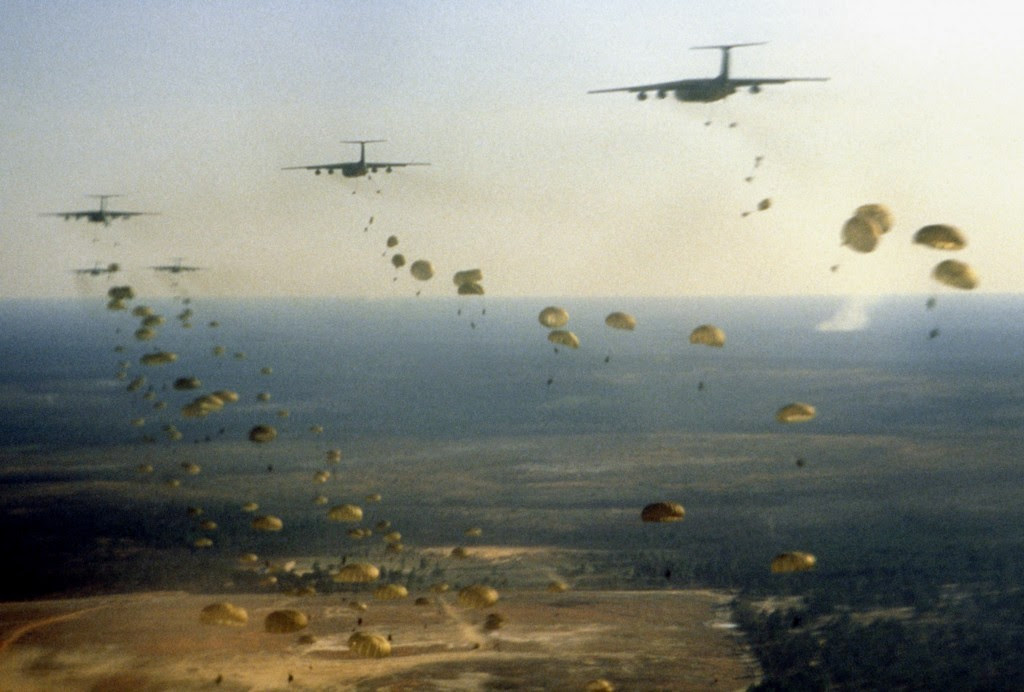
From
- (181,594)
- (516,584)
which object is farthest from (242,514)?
(516,584)

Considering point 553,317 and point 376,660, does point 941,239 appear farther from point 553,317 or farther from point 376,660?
point 376,660

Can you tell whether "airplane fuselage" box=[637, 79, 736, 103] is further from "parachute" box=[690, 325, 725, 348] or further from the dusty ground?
the dusty ground

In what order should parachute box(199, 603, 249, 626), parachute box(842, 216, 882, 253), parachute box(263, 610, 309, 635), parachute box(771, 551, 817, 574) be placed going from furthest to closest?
parachute box(263, 610, 309, 635) < parachute box(199, 603, 249, 626) < parachute box(771, 551, 817, 574) < parachute box(842, 216, 882, 253)

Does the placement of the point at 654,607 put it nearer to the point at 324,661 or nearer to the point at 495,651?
the point at 495,651

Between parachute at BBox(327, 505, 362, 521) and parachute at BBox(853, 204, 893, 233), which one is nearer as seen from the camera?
parachute at BBox(853, 204, 893, 233)

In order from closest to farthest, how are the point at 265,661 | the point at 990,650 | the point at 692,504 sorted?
the point at 265,661 → the point at 990,650 → the point at 692,504

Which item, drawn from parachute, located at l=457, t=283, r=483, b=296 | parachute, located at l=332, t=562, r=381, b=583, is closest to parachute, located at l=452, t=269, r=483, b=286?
parachute, located at l=457, t=283, r=483, b=296
